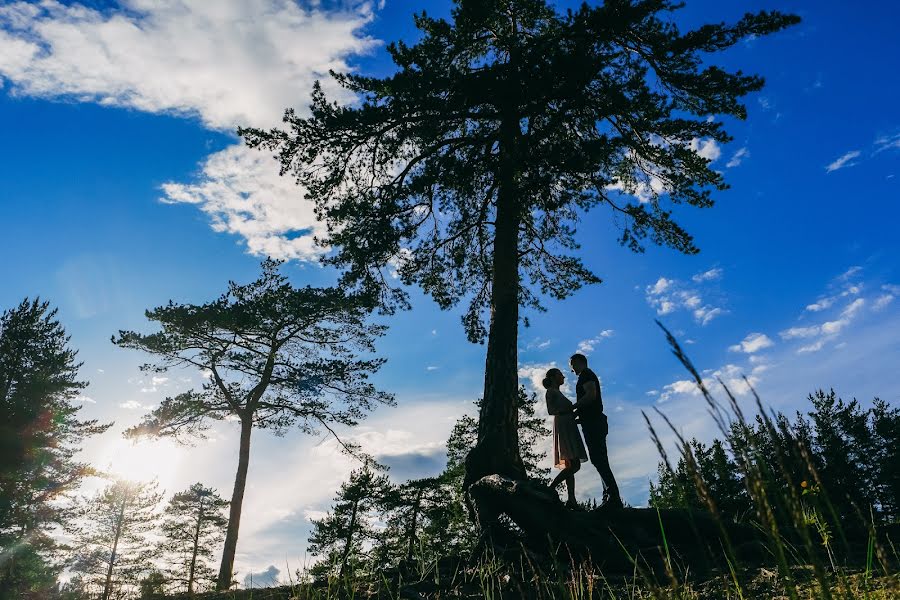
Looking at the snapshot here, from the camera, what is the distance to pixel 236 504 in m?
16.1

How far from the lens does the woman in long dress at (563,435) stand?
20.1 feet

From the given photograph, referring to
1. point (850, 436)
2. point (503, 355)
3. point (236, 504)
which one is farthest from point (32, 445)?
point (850, 436)

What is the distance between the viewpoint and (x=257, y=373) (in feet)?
57.4

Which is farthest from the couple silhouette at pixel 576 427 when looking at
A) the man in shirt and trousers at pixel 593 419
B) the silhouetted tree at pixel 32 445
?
the silhouetted tree at pixel 32 445

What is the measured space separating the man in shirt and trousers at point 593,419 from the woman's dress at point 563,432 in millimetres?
217

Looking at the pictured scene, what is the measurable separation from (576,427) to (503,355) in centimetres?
180

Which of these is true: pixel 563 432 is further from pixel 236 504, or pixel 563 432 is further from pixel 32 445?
pixel 32 445

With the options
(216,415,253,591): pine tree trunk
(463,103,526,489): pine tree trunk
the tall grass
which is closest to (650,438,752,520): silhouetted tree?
the tall grass

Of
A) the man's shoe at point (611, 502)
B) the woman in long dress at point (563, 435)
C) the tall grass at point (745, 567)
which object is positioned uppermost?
the woman in long dress at point (563, 435)

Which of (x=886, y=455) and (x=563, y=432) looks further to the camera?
(x=886, y=455)

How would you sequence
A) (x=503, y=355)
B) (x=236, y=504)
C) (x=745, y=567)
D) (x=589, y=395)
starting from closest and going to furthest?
(x=745, y=567) → (x=589, y=395) → (x=503, y=355) → (x=236, y=504)

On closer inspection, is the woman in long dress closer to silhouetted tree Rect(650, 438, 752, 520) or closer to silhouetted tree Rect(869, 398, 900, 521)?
silhouetted tree Rect(650, 438, 752, 520)

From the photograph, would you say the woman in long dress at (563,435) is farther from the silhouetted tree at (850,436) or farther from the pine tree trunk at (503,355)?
the silhouetted tree at (850,436)

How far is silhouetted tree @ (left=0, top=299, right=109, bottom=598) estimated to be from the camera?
1862 centimetres
